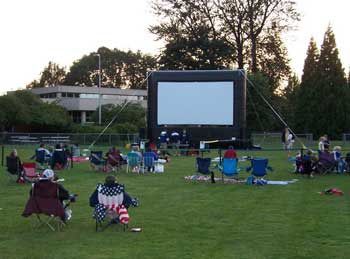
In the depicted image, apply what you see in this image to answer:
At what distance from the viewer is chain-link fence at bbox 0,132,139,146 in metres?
35.8

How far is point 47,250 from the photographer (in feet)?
26.5

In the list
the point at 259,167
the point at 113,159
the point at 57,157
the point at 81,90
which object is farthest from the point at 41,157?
the point at 81,90

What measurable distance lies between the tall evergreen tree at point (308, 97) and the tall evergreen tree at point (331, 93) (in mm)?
413

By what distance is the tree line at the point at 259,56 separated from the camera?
151 ft

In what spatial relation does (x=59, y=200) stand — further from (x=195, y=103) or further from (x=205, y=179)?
(x=195, y=103)

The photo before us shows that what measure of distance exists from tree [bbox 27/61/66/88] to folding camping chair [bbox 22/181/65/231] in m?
90.8

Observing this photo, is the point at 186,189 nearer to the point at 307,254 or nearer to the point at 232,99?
the point at 307,254

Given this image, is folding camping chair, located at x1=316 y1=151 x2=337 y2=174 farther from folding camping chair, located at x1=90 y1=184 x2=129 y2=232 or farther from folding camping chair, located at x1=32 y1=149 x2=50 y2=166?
folding camping chair, located at x1=90 y1=184 x2=129 y2=232

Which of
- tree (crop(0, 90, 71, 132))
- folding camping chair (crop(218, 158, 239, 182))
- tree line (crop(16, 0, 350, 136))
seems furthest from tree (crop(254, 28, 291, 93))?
folding camping chair (crop(218, 158, 239, 182))

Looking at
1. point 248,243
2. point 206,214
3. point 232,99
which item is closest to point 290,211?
point 206,214

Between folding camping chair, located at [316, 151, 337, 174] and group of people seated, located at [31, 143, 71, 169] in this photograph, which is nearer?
folding camping chair, located at [316, 151, 337, 174]

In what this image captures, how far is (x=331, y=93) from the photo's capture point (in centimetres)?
4603

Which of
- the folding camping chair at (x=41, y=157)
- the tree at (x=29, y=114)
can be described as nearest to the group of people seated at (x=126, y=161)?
the folding camping chair at (x=41, y=157)

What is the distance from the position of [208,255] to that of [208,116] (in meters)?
25.4
